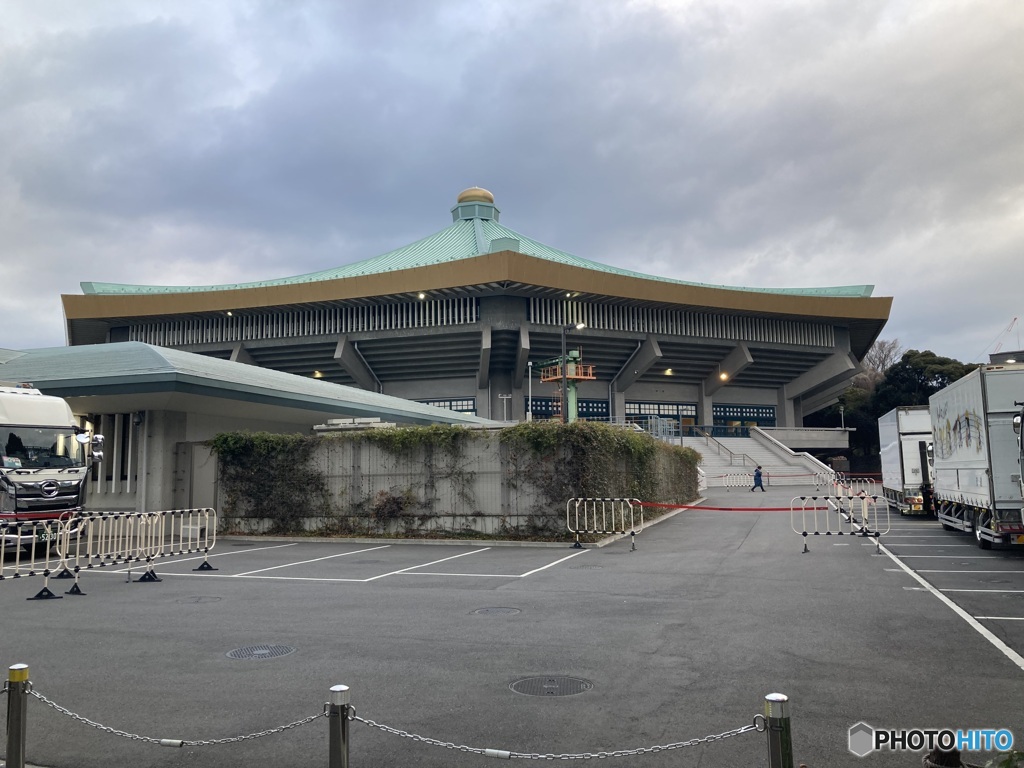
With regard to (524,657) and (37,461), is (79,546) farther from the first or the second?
(524,657)

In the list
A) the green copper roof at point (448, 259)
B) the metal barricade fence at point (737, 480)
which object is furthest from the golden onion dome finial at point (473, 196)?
the metal barricade fence at point (737, 480)

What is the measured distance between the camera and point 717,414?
66.6 meters

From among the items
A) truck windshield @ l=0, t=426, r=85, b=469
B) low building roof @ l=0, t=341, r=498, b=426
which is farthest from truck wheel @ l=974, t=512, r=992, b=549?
truck windshield @ l=0, t=426, r=85, b=469

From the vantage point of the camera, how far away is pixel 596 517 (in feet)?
63.5

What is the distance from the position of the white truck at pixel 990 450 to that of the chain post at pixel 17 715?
48.8 ft

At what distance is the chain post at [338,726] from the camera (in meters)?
3.75

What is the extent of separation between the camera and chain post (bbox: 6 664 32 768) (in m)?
4.40

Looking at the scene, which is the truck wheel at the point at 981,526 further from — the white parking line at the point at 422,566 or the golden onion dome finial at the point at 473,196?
the golden onion dome finial at the point at 473,196

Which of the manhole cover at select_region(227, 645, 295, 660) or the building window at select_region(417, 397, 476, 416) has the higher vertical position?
the building window at select_region(417, 397, 476, 416)

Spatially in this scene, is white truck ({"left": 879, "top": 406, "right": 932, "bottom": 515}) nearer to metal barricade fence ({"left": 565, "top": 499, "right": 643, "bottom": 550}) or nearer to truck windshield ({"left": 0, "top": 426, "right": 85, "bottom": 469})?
metal barricade fence ({"left": 565, "top": 499, "right": 643, "bottom": 550})

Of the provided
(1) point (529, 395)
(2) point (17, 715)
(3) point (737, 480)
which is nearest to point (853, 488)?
(3) point (737, 480)

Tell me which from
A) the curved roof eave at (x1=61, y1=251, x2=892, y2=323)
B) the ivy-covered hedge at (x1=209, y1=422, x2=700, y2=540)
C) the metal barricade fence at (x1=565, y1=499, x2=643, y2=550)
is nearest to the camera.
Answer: the metal barricade fence at (x1=565, y1=499, x2=643, y2=550)

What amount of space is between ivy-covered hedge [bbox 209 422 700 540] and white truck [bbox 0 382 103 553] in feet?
16.3

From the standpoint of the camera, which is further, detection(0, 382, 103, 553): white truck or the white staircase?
the white staircase
